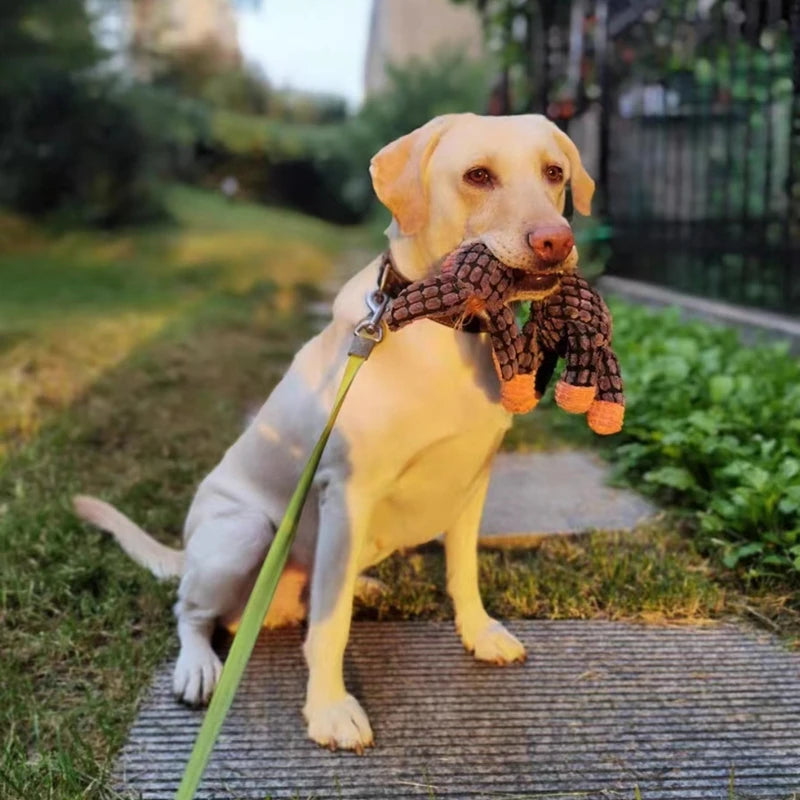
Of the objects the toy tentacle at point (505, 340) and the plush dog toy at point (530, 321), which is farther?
the toy tentacle at point (505, 340)

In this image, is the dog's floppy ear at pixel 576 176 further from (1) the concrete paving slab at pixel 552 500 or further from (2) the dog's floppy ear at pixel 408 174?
(1) the concrete paving slab at pixel 552 500

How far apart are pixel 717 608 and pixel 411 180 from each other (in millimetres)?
1518

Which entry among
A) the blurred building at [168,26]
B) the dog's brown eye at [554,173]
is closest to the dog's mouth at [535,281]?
the dog's brown eye at [554,173]

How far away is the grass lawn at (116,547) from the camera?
6.79ft

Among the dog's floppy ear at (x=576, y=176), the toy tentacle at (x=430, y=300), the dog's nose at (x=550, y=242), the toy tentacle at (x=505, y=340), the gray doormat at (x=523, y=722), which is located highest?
the dog's floppy ear at (x=576, y=176)

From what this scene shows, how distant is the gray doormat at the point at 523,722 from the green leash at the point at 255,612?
0.38m

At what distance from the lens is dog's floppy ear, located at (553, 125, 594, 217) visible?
71.7 inches

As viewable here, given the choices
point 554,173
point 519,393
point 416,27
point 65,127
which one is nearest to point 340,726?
point 519,393

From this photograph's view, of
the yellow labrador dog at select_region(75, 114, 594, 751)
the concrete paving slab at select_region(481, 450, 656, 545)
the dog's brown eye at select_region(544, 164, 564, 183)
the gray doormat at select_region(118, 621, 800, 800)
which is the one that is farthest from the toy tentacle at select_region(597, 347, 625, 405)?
the concrete paving slab at select_region(481, 450, 656, 545)

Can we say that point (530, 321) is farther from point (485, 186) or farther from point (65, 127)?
point (65, 127)

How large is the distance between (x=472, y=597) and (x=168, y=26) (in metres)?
12.9

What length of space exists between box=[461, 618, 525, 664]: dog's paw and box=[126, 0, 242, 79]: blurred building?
10604 mm

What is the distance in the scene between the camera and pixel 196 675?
2.10m

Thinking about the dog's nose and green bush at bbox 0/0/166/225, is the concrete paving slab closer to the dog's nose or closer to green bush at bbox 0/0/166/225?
the dog's nose
